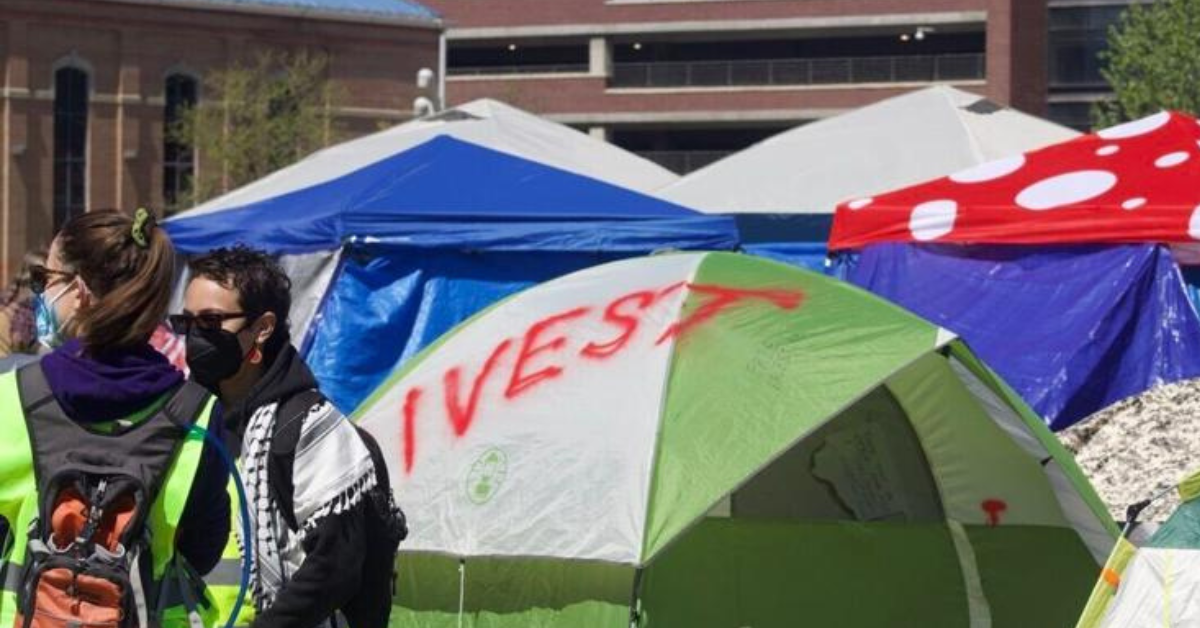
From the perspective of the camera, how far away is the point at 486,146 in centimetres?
1405

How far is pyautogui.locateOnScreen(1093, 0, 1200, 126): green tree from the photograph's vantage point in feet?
134

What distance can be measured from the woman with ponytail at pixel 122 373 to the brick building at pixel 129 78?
188ft

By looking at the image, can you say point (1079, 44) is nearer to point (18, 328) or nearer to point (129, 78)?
point (129, 78)

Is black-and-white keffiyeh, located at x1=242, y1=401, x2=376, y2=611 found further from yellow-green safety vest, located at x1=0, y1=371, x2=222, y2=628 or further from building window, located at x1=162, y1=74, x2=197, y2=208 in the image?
building window, located at x1=162, y1=74, x2=197, y2=208

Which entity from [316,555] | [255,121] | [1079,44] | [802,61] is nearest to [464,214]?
[316,555]

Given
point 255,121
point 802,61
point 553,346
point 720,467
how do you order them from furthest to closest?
1. point 802,61
2. point 255,121
3. point 553,346
4. point 720,467

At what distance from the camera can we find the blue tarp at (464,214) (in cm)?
1234

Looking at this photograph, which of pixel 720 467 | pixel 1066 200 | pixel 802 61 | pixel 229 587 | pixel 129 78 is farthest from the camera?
pixel 802 61

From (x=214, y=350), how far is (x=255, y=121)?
55763 millimetres

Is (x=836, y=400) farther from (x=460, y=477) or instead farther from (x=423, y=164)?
(x=423, y=164)

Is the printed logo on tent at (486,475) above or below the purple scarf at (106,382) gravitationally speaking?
below

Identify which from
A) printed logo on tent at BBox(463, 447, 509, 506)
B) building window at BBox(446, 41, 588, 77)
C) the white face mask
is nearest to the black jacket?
the white face mask

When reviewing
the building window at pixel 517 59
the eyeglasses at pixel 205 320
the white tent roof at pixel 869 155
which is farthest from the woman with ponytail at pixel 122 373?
the building window at pixel 517 59

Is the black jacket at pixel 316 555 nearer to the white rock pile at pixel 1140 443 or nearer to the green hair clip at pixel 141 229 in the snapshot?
the green hair clip at pixel 141 229
